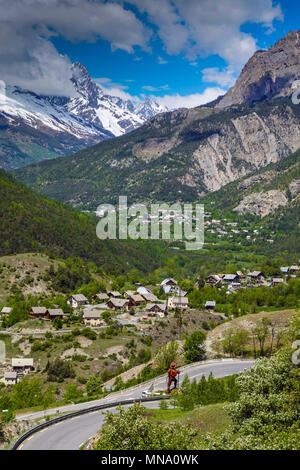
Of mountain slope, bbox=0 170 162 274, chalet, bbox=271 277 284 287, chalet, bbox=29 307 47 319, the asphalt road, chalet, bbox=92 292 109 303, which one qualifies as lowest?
the asphalt road

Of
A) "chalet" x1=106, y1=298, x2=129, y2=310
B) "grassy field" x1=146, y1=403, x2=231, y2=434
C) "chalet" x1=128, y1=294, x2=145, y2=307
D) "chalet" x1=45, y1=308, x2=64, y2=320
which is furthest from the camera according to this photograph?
"chalet" x1=128, y1=294, x2=145, y2=307

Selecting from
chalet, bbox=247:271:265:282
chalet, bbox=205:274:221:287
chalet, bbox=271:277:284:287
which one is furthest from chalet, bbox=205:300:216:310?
chalet, bbox=247:271:265:282

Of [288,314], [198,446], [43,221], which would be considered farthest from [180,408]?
[43,221]

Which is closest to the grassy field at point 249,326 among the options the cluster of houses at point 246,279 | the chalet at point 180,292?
the chalet at point 180,292

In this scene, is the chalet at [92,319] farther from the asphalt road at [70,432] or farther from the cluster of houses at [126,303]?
the asphalt road at [70,432]

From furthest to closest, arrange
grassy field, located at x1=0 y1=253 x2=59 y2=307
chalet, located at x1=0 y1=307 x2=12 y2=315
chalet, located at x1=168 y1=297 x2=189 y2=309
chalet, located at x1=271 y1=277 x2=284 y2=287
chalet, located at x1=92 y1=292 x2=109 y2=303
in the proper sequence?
chalet, located at x1=271 y1=277 x2=284 y2=287, chalet, located at x1=92 y1=292 x2=109 y2=303, grassy field, located at x1=0 y1=253 x2=59 y2=307, chalet, located at x1=168 y1=297 x2=189 y2=309, chalet, located at x1=0 y1=307 x2=12 y2=315

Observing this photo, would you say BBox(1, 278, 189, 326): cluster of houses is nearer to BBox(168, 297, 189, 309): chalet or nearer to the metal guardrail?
BBox(168, 297, 189, 309): chalet
